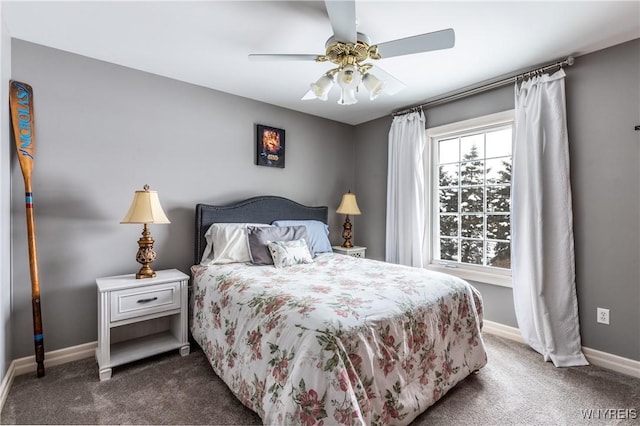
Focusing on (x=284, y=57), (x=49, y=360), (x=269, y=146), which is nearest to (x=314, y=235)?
(x=269, y=146)

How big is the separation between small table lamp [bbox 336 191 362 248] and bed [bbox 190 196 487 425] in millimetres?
1328

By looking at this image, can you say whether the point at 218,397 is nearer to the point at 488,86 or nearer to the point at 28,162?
the point at 28,162

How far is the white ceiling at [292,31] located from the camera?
1.86 meters

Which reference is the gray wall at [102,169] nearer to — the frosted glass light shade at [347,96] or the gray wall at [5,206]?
the gray wall at [5,206]

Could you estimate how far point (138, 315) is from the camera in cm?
220

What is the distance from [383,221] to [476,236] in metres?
1.16

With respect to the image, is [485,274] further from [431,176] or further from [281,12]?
[281,12]

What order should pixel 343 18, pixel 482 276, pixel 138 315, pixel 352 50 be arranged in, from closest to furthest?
pixel 343 18
pixel 352 50
pixel 138 315
pixel 482 276

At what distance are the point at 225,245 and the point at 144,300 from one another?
743mm

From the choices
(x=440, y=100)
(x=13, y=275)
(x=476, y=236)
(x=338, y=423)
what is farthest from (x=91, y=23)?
(x=476, y=236)

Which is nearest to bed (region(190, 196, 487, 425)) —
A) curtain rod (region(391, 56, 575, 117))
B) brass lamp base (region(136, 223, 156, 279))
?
brass lamp base (region(136, 223, 156, 279))

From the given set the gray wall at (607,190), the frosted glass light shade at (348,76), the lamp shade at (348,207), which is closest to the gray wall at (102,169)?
the lamp shade at (348,207)

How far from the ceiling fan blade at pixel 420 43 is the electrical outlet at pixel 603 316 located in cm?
228

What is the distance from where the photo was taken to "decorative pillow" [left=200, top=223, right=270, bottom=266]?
268 cm
